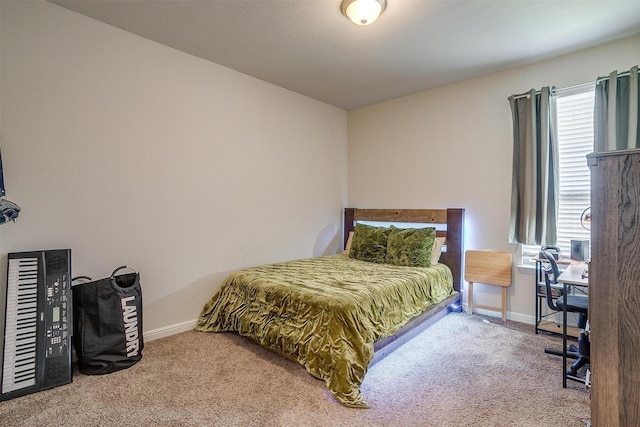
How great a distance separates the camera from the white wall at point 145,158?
84.2 inches

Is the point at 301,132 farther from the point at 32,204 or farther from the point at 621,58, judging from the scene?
the point at 621,58

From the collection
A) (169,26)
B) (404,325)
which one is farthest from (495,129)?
(169,26)

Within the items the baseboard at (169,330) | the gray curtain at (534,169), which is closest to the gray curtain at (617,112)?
the gray curtain at (534,169)

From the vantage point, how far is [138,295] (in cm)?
237

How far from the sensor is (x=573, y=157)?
2869mm

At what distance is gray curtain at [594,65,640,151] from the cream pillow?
1589 mm

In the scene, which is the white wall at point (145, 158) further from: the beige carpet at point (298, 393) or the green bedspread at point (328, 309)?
the beige carpet at point (298, 393)

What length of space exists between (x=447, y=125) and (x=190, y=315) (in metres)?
3.40

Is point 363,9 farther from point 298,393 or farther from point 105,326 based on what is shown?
point 105,326

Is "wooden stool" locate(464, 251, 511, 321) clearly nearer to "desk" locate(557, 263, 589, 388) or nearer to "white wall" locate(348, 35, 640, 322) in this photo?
"white wall" locate(348, 35, 640, 322)

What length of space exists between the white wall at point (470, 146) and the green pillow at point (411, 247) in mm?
518

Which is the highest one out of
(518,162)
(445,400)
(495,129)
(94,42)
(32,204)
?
(94,42)

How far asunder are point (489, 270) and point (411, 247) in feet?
2.71

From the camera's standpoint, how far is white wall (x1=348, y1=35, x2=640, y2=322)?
9.59ft
